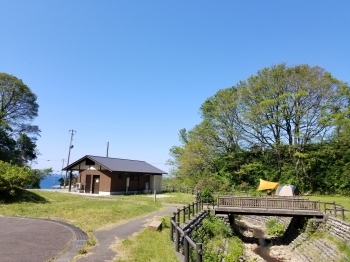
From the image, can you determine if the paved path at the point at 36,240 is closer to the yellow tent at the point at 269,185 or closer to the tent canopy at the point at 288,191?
the tent canopy at the point at 288,191

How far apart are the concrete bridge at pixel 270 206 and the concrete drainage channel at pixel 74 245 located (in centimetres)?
989

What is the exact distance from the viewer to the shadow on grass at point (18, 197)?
18020 millimetres

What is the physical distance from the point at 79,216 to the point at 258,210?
11.4 meters

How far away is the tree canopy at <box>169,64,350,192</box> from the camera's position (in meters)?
30.1

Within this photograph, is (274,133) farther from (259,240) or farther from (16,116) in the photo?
(16,116)

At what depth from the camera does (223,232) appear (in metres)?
16.1

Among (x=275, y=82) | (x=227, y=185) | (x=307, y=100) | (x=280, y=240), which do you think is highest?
(x=275, y=82)

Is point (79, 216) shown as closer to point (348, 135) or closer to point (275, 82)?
point (275, 82)

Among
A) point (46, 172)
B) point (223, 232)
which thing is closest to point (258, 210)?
point (223, 232)

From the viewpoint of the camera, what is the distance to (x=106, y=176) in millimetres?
29625

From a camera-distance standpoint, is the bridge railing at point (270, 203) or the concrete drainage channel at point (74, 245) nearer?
the concrete drainage channel at point (74, 245)

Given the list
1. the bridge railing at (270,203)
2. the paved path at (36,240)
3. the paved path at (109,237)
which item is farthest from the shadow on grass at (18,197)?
the bridge railing at (270,203)

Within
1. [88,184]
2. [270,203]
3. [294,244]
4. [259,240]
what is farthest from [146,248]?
[88,184]

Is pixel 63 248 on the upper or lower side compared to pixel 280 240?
upper
